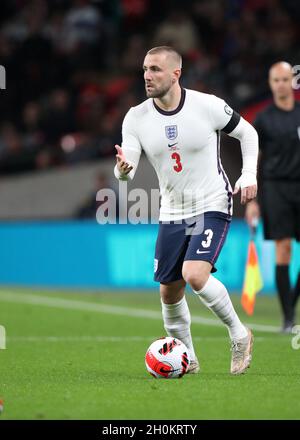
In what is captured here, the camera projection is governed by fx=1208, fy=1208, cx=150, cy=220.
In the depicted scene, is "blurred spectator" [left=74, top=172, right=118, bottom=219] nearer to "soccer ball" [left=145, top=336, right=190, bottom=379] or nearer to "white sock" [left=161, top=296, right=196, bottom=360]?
"white sock" [left=161, top=296, right=196, bottom=360]

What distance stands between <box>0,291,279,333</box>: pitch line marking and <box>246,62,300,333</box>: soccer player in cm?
66

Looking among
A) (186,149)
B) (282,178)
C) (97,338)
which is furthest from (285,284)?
Answer: (186,149)

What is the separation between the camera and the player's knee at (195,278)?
7.52m

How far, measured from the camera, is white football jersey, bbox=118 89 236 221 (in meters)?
7.77

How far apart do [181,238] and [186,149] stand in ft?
1.89

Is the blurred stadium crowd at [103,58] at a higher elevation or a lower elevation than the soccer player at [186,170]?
higher

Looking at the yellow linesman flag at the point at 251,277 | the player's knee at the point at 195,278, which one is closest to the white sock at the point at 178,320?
the player's knee at the point at 195,278

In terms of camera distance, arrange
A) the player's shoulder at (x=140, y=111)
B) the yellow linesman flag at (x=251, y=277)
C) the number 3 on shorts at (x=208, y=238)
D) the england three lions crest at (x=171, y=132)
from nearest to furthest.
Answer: the number 3 on shorts at (x=208, y=238), the england three lions crest at (x=171, y=132), the player's shoulder at (x=140, y=111), the yellow linesman flag at (x=251, y=277)

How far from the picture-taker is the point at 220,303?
7.65 metres

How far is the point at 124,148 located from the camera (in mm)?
7914

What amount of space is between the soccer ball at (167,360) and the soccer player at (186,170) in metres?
0.32

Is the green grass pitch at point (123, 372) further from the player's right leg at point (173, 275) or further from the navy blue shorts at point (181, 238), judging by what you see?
the navy blue shorts at point (181, 238)

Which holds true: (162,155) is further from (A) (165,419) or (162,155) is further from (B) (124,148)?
(A) (165,419)

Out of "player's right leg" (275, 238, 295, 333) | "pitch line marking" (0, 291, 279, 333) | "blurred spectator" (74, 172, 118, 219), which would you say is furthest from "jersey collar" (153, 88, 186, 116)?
"blurred spectator" (74, 172, 118, 219)
